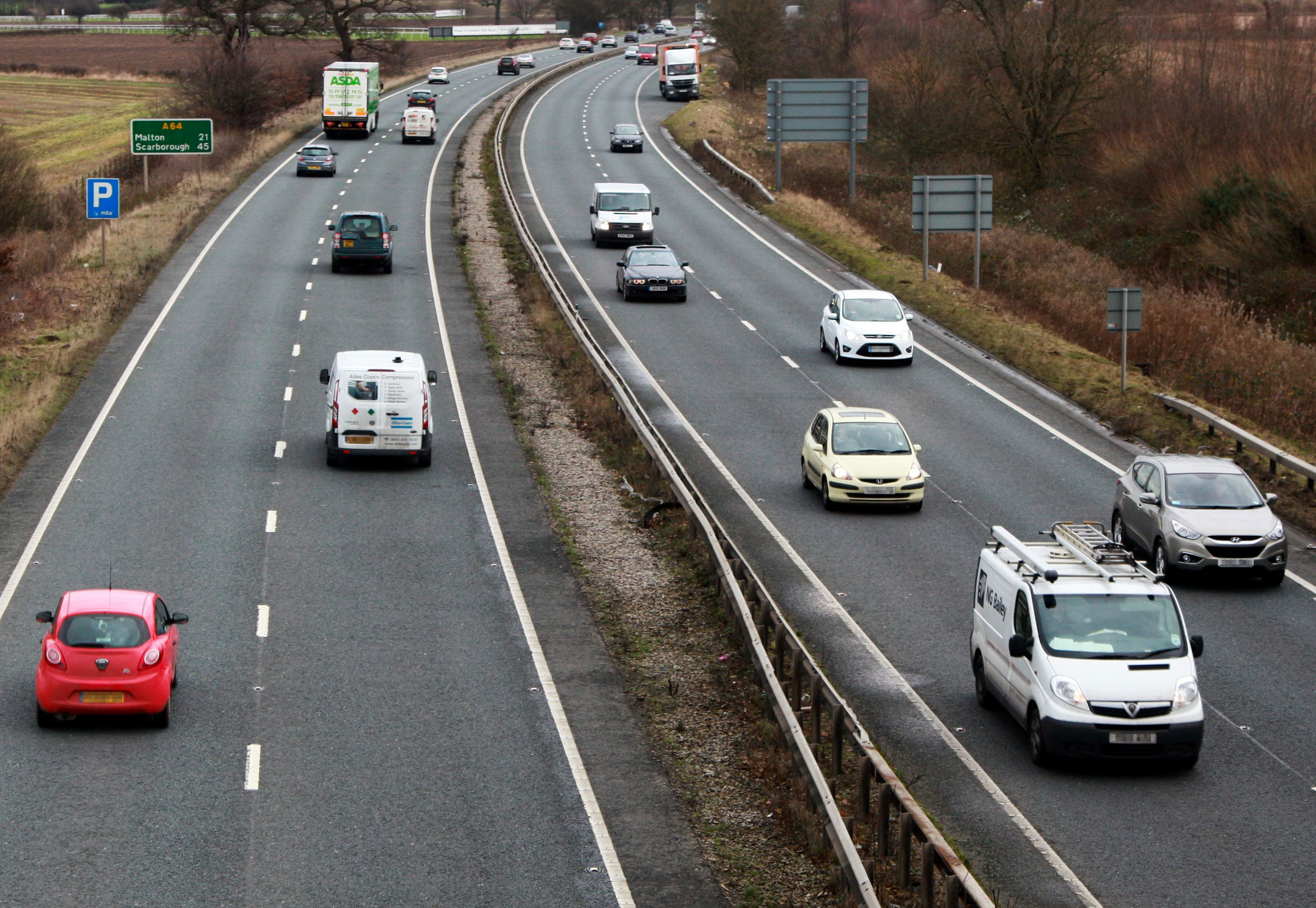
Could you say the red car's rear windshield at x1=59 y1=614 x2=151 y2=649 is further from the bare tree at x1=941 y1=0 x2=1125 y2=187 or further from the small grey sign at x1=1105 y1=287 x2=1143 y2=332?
the bare tree at x1=941 y1=0 x2=1125 y2=187

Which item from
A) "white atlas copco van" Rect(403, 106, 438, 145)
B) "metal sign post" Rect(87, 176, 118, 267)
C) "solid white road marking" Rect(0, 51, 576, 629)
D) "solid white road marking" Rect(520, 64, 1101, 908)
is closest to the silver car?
"solid white road marking" Rect(520, 64, 1101, 908)

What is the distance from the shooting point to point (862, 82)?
2516 inches

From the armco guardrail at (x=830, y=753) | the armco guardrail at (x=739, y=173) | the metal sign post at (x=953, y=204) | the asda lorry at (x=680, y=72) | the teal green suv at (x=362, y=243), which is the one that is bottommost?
the armco guardrail at (x=830, y=753)

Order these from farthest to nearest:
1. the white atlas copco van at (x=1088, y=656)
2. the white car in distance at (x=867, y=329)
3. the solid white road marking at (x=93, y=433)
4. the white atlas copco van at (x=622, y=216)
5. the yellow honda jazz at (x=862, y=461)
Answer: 1. the white atlas copco van at (x=622, y=216)
2. the white car in distance at (x=867, y=329)
3. the yellow honda jazz at (x=862, y=461)
4. the solid white road marking at (x=93, y=433)
5. the white atlas copco van at (x=1088, y=656)

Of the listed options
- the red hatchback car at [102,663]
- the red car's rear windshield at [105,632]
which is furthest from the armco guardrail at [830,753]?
the red car's rear windshield at [105,632]

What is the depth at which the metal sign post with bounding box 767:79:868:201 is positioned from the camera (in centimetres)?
6394

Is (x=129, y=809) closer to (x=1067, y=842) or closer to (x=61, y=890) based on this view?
(x=61, y=890)

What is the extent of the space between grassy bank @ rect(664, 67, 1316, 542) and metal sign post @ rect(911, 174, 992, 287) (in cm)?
195

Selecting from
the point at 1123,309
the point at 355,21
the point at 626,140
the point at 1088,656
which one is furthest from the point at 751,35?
the point at 1088,656

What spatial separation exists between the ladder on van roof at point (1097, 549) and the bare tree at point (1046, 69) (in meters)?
50.4

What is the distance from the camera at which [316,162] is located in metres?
68.8

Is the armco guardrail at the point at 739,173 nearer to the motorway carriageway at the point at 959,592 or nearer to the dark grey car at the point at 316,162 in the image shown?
the motorway carriageway at the point at 959,592

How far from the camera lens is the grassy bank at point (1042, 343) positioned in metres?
29.9

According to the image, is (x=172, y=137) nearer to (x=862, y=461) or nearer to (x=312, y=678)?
(x=862, y=461)
